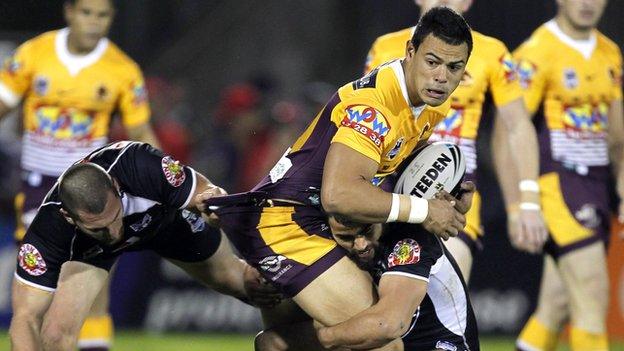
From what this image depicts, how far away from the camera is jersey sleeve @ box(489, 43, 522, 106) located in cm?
862

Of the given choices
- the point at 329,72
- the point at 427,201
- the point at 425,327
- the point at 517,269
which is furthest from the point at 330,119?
the point at 329,72

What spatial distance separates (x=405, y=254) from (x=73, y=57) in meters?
3.58

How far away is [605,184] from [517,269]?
2.72 metres

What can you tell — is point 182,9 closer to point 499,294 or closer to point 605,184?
point 499,294

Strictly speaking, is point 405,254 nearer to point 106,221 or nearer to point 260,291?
point 260,291

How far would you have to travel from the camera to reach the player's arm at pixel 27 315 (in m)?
7.25

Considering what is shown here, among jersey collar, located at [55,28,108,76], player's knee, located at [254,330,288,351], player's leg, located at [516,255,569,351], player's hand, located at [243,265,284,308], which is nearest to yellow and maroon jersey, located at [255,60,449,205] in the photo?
player's hand, located at [243,265,284,308]

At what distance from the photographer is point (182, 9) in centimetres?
1445

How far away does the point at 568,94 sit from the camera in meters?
9.30

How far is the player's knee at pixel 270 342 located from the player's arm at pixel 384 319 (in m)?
0.75

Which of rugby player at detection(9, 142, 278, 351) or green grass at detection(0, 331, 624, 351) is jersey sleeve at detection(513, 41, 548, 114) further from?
green grass at detection(0, 331, 624, 351)

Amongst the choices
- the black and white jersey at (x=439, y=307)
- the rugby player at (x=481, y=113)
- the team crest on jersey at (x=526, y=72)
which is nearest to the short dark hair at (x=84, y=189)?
the black and white jersey at (x=439, y=307)

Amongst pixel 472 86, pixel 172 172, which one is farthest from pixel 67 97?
pixel 472 86

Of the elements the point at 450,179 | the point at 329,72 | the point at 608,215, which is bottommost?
the point at 329,72
